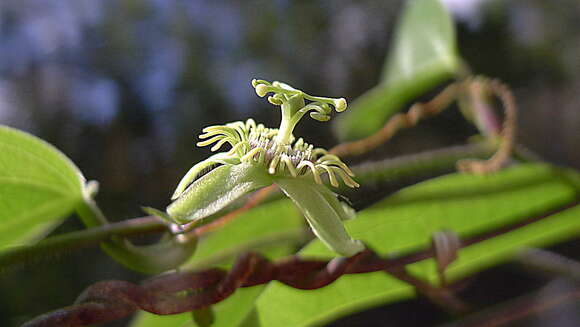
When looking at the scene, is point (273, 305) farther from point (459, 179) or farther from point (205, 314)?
point (459, 179)

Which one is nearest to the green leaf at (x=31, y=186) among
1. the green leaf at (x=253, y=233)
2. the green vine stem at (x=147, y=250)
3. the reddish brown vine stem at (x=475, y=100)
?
the green vine stem at (x=147, y=250)

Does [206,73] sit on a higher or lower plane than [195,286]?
lower

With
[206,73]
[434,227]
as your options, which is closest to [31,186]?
[434,227]

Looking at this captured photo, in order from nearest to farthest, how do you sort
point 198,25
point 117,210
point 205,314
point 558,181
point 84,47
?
1. point 205,314
2. point 558,181
3. point 117,210
4. point 84,47
5. point 198,25

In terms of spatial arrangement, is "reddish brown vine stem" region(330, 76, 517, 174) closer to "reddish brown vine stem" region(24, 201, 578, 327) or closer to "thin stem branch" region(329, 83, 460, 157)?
"thin stem branch" region(329, 83, 460, 157)

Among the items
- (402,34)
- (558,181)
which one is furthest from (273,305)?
(402,34)

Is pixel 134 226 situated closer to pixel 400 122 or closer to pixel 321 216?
pixel 321 216

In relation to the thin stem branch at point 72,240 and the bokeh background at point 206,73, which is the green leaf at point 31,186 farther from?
the bokeh background at point 206,73
